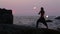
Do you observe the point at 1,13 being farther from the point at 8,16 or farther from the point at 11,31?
the point at 11,31

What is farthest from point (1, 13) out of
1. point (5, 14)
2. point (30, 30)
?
point (30, 30)

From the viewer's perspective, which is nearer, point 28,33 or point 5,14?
point 28,33

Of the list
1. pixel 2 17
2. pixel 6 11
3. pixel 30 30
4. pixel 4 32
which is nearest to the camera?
pixel 4 32

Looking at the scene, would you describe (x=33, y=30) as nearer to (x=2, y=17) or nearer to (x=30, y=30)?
(x=30, y=30)

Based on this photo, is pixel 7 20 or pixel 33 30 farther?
pixel 7 20

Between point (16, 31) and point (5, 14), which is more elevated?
point (5, 14)

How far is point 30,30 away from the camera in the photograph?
583 inches

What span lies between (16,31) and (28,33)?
3.23 ft

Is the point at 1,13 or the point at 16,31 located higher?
the point at 1,13

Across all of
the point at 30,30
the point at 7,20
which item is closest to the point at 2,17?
the point at 7,20

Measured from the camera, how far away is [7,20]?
21703 millimetres

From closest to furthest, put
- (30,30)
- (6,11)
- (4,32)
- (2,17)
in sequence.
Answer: (4,32) → (30,30) → (2,17) → (6,11)

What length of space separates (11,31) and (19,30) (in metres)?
0.70

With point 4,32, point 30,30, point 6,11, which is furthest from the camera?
point 6,11
